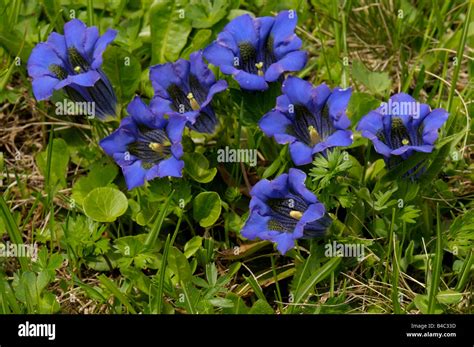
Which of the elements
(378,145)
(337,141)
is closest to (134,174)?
(337,141)

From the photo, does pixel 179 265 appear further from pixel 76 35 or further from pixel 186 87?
pixel 76 35

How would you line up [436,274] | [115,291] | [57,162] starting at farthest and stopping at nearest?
[57,162]
[115,291]
[436,274]

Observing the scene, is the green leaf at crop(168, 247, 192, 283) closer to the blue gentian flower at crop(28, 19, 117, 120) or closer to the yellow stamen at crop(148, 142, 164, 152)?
the yellow stamen at crop(148, 142, 164, 152)

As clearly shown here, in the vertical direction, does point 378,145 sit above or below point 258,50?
below

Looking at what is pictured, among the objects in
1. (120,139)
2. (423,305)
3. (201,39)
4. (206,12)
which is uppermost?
(206,12)

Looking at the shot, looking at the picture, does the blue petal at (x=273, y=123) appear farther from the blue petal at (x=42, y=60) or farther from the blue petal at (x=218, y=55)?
the blue petal at (x=42, y=60)

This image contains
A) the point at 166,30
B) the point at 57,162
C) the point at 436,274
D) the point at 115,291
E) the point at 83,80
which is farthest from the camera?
the point at 166,30

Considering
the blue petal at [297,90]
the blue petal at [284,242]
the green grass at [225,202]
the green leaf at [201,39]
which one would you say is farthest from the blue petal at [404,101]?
the green leaf at [201,39]

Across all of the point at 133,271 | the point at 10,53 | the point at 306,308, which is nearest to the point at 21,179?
the point at 10,53
